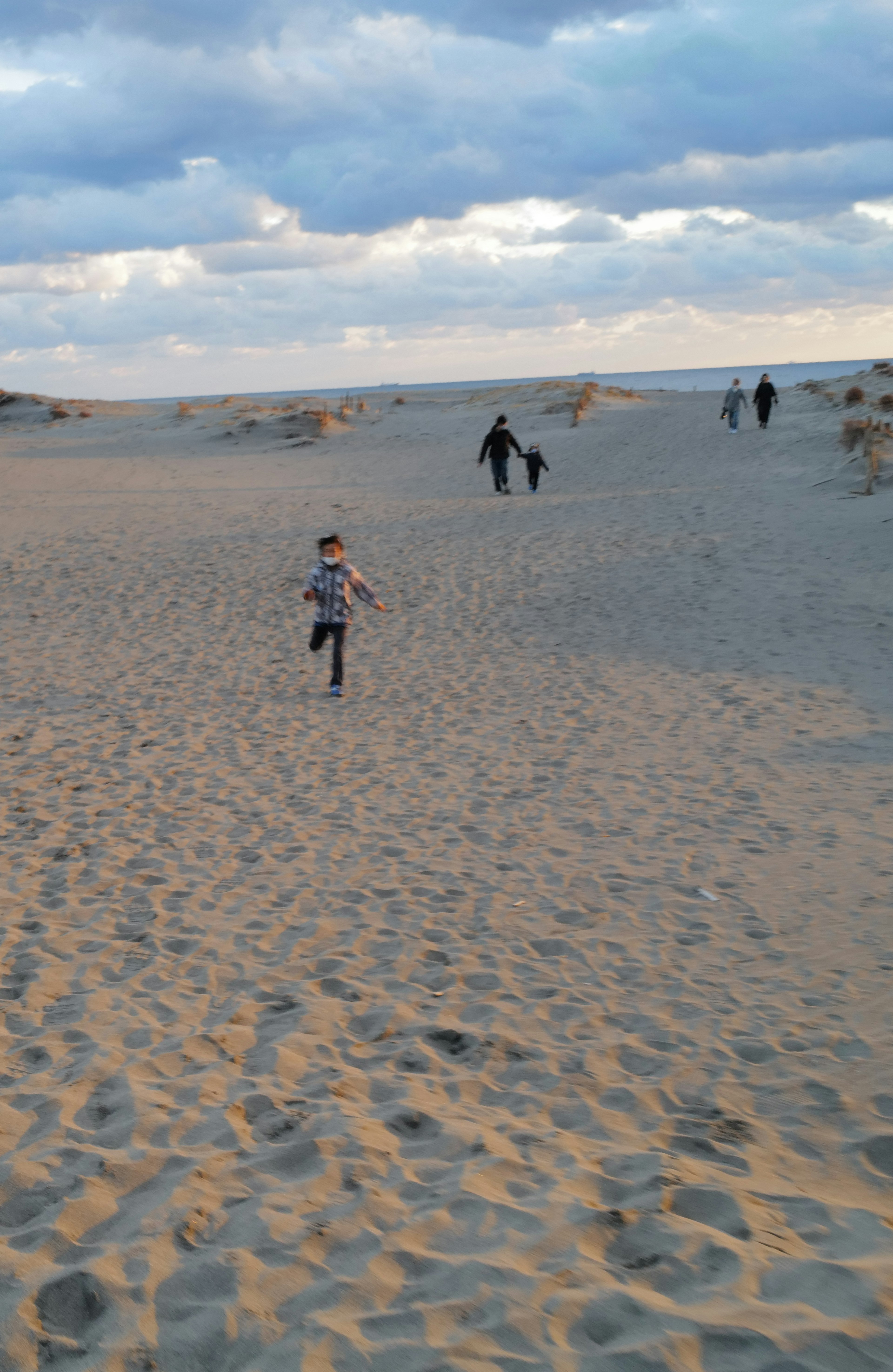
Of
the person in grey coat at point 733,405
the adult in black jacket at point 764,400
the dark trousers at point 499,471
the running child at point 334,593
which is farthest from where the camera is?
the person in grey coat at point 733,405

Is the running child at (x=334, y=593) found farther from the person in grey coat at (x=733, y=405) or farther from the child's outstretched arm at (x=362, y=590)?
the person in grey coat at (x=733, y=405)

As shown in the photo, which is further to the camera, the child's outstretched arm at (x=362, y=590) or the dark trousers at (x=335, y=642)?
the dark trousers at (x=335, y=642)

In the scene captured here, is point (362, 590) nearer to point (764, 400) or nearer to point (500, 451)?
point (500, 451)

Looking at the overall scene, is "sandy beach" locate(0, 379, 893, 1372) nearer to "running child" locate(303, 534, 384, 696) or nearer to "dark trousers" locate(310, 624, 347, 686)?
"dark trousers" locate(310, 624, 347, 686)

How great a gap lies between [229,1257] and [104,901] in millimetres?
3115

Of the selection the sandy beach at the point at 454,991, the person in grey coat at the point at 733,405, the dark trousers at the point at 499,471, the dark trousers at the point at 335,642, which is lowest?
the sandy beach at the point at 454,991

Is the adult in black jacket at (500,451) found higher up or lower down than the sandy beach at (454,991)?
higher up

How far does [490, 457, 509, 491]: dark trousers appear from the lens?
22531mm

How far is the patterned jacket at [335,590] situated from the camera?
9883 mm

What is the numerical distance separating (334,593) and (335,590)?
4cm

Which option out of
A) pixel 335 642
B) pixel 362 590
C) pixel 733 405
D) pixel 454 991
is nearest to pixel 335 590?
pixel 362 590

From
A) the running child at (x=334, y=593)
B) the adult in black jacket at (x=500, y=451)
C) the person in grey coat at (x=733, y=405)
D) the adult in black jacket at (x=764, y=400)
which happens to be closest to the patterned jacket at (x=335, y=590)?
the running child at (x=334, y=593)

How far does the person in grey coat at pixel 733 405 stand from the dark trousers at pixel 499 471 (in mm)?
8259

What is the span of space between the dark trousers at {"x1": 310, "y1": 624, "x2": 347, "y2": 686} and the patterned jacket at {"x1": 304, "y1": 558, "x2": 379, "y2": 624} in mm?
60
